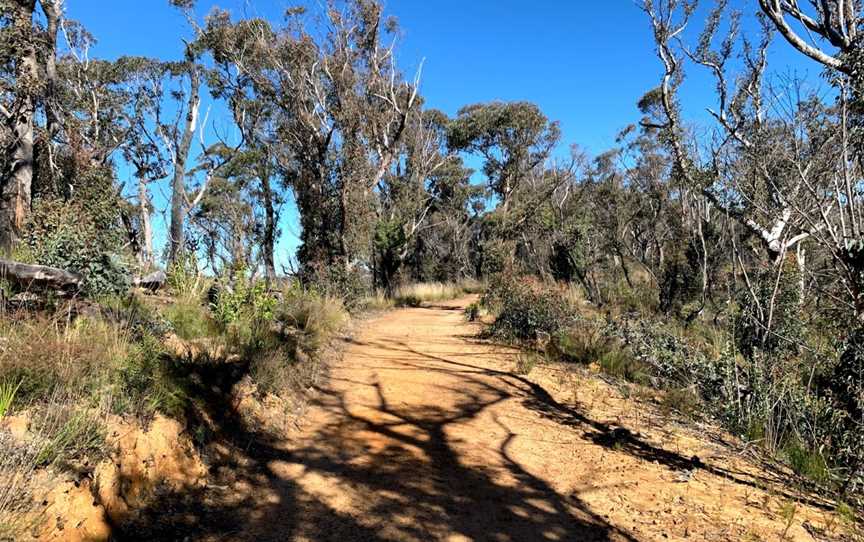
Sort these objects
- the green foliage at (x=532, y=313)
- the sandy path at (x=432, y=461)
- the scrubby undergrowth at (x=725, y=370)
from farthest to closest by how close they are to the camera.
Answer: the green foliage at (x=532, y=313), the scrubby undergrowth at (x=725, y=370), the sandy path at (x=432, y=461)

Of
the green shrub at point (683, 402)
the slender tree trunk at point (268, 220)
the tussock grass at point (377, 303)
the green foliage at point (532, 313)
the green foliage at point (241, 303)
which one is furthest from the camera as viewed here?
the slender tree trunk at point (268, 220)

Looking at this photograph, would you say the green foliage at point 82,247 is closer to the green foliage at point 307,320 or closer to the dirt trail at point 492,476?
the green foliage at point 307,320

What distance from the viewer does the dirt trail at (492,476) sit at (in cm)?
304

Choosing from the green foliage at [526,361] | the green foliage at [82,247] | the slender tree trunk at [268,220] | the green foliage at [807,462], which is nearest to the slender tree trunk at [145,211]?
the slender tree trunk at [268,220]

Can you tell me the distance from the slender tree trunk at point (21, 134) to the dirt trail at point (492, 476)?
30.1 ft

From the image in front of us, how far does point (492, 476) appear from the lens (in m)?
3.81

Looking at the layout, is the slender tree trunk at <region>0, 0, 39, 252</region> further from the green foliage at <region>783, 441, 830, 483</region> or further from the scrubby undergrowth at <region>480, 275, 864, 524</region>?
the green foliage at <region>783, 441, 830, 483</region>

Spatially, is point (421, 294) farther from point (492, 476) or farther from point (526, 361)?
point (492, 476)

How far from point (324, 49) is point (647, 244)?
18.5m

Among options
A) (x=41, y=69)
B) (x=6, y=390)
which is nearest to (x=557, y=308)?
(x=6, y=390)

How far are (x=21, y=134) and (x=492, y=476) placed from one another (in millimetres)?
12582

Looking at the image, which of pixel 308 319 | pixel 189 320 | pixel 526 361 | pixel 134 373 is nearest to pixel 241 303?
pixel 189 320

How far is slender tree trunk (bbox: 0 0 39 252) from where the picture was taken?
10.3 m

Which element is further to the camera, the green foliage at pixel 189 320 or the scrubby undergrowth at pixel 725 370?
the green foliage at pixel 189 320
